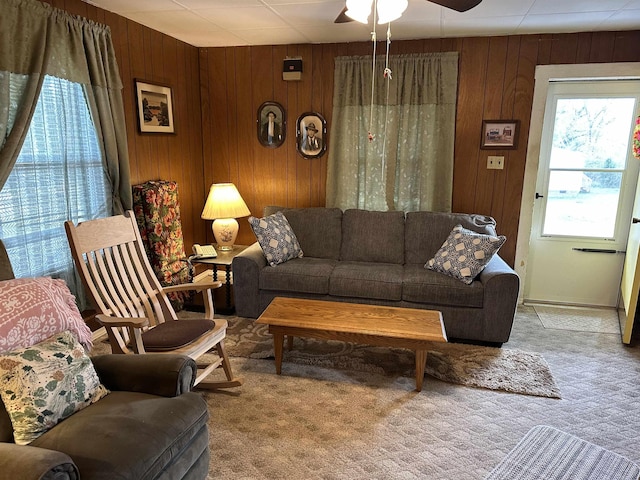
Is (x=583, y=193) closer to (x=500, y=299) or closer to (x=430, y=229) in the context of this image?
(x=430, y=229)

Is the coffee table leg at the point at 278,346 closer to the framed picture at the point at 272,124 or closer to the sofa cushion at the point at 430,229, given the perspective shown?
the sofa cushion at the point at 430,229

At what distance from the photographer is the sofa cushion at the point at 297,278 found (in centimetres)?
339

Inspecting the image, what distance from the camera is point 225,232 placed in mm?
3969

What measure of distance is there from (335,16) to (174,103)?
171 centimetres

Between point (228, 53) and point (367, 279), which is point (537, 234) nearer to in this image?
point (367, 279)

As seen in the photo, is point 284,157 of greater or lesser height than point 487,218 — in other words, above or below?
above

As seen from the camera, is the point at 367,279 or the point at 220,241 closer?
the point at 367,279

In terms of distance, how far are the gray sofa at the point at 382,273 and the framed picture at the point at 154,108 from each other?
119 cm

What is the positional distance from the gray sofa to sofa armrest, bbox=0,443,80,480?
2.26 metres

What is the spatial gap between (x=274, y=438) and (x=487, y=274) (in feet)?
6.14

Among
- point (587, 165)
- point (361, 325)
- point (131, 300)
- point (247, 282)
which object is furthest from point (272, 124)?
point (587, 165)

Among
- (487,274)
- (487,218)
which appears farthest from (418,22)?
(487,274)

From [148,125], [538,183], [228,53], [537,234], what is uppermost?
[228,53]

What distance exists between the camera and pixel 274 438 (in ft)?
7.08
